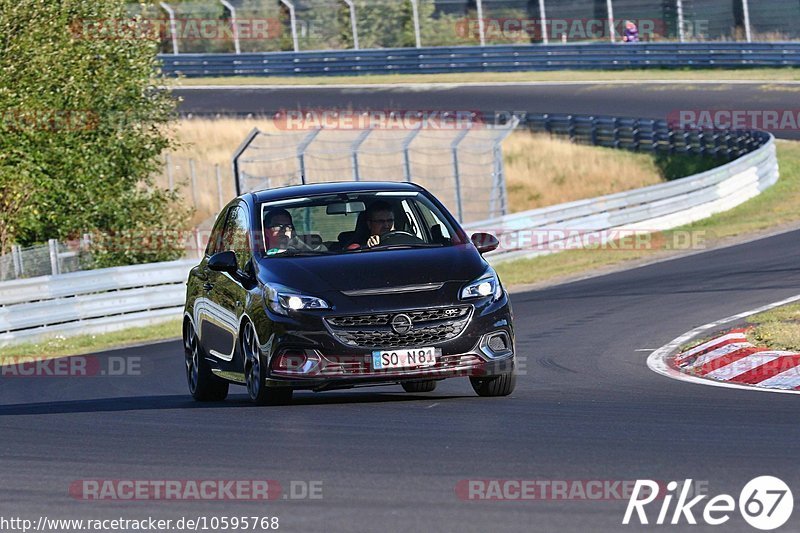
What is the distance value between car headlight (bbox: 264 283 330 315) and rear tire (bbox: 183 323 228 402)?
6.36 feet

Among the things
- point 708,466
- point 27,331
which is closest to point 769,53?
point 27,331

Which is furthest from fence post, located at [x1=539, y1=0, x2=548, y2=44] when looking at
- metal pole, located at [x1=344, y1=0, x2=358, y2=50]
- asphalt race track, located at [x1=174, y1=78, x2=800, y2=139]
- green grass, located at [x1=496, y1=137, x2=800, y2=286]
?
green grass, located at [x1=496, y1=137, x2=800, y2=286]

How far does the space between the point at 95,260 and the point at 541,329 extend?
1078 centimetres

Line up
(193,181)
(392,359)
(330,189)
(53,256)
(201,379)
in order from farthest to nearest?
(193,181) → (53,256) → (201,379) → (330,189) → (392,359)

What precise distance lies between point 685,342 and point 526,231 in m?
11.4

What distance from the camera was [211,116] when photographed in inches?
1828

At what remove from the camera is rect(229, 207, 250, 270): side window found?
10883mm

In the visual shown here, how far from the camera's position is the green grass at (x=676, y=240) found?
2375cm

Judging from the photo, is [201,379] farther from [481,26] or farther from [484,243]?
[481,26]

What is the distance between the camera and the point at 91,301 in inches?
837

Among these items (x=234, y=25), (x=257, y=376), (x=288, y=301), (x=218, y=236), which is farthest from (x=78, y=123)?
(x=234, y=25)

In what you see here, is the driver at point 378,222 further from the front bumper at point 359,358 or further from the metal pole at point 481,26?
the metal pole at point 481,26

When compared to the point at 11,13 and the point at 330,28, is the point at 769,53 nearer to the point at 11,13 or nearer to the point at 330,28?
the point at 330,28

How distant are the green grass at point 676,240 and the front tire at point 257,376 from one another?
12775 millimetres
